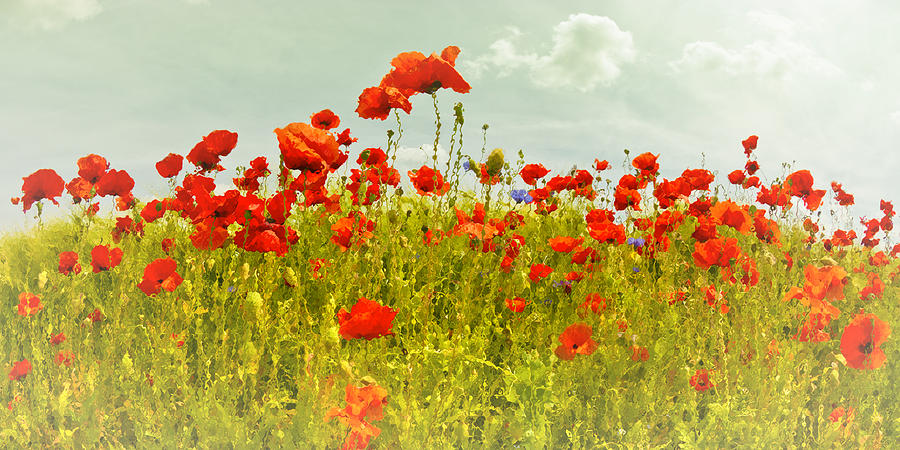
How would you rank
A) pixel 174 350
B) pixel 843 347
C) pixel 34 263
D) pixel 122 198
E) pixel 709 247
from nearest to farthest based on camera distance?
pixel 174 350, pixel 843 347, pixel 709 247, pixel 122 198, pixel 34 263

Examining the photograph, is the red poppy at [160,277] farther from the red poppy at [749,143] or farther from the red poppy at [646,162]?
the red poppy at [749,143]

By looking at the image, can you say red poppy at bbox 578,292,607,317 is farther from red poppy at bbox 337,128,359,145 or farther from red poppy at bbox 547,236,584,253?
red poppy at bbox 337,128,359,145

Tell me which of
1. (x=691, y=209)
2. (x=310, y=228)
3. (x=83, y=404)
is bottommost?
(x=83, y=404)

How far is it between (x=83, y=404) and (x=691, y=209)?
3663 millimetres

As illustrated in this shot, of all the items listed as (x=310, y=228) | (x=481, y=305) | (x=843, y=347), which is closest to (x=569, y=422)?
(x=481, y=305)

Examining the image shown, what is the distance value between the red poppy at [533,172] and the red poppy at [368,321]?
8.55 ft

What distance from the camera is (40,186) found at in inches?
136

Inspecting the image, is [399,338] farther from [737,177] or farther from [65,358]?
[737,177]

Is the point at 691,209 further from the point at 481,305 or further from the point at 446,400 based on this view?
the point at 446,400

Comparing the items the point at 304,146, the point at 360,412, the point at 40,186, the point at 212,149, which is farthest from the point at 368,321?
the point at 40,186

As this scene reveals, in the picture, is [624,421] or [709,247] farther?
[709,247]

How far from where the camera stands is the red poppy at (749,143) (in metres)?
4.81

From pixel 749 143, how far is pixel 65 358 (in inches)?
193

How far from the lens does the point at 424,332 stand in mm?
2537
